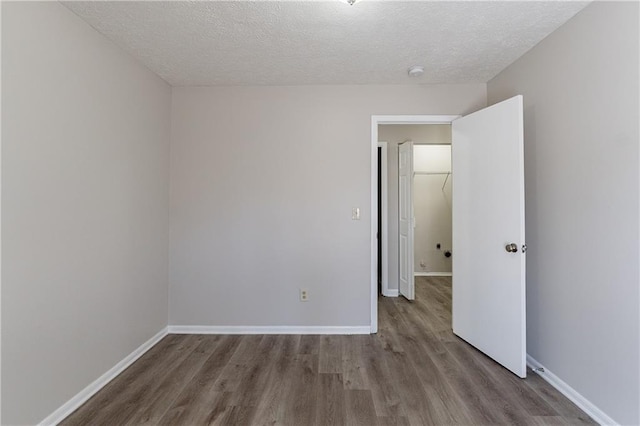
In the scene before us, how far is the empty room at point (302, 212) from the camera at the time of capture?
157cm

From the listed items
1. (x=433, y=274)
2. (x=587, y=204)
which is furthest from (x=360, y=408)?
(x=433, y=274)

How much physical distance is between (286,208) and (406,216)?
5.99 feet

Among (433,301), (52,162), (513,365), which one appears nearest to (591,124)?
(513,365)

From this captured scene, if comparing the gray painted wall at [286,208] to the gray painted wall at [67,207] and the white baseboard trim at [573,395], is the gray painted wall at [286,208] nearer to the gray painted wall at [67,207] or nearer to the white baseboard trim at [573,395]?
the gray painted wall at [67,207]

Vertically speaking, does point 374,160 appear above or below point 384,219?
above

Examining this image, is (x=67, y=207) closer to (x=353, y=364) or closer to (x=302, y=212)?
(x=302, y=212)

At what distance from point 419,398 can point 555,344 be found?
3.33ft

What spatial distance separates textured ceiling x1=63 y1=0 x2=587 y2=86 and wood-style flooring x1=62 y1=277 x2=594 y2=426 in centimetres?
235

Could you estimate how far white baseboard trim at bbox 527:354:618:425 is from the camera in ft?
5.37

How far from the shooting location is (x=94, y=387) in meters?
1.91

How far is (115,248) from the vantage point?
213 cm

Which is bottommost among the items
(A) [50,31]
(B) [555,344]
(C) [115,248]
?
(B) [555,344]

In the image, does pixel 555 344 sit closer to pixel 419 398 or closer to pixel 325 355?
pixel 419 398

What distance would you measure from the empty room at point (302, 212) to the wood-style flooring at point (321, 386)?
0.7 inches
